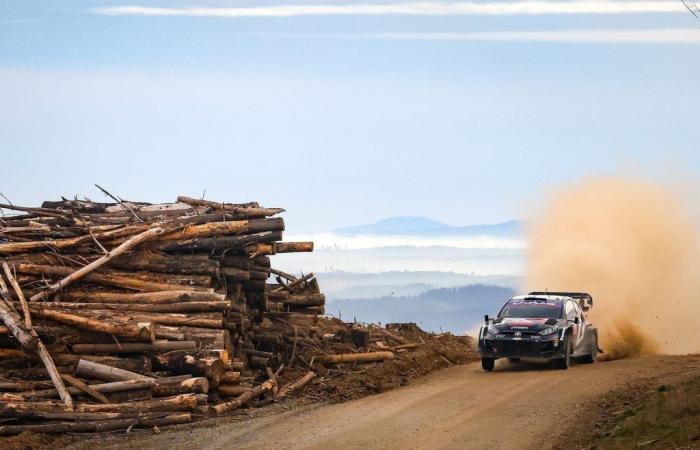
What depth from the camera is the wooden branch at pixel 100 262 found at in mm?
30438

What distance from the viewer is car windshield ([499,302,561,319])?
33250 mm

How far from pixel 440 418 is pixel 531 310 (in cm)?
962

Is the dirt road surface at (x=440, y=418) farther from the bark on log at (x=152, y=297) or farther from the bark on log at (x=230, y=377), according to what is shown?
the bark on log at (x=152, y=297)

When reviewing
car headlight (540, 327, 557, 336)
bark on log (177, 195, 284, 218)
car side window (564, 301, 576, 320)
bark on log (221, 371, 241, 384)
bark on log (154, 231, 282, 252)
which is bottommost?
bark on log (221, 371, 241, 384)

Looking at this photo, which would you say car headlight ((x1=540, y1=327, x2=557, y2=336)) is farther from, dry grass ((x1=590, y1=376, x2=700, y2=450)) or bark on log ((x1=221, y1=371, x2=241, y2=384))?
bark on log ((x1=221, y1=371, x2=241, y2=384))

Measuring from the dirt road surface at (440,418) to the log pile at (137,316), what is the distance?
222 cm

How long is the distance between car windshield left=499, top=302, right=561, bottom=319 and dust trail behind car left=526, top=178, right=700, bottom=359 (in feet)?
25.3

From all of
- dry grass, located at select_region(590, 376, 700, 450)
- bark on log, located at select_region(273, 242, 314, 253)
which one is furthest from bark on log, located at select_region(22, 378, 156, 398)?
dry grass, located at select_region(590, 376, 700, 450)

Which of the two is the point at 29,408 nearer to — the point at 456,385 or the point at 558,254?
the point at 456,385

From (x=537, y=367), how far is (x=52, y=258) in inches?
505

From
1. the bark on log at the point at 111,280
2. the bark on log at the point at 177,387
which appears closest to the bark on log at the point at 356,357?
the bark on log at the point at 111,280

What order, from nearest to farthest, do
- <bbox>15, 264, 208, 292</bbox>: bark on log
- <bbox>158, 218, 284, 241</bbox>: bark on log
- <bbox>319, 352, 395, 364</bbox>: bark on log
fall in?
1. <bbox>15, 264, 208, 292</bbox>: bark on log
2. <bbox>158, 218, 284, 241</bbox>: bark on log
3. <bbox>319, 352, 395, 364</bbox>: bark on log

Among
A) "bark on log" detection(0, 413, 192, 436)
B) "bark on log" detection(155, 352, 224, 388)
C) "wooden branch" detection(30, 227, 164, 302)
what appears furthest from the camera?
"wooden branch" detection(30, 227, 164, 302)

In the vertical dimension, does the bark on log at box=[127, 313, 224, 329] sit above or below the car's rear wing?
below
